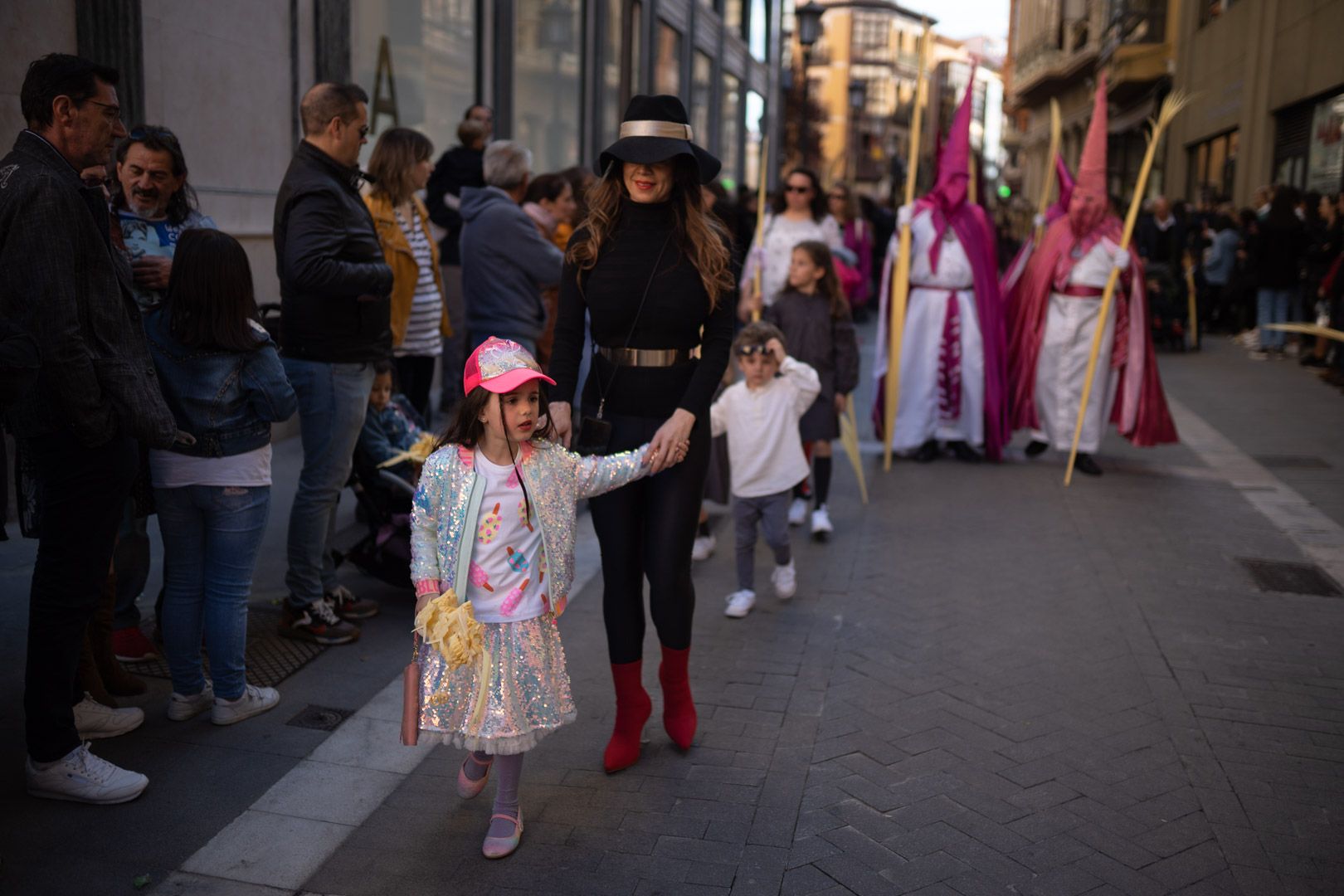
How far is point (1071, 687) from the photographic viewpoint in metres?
4.55

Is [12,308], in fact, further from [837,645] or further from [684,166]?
[837,645]

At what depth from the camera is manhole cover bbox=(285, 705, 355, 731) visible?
406 centimetres

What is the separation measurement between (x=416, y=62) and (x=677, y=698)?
8.54m

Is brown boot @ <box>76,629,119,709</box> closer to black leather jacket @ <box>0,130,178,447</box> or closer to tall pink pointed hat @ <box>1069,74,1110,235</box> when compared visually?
black leather jacket @ <box>0,130,178,447</box>

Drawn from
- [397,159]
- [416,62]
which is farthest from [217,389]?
[416,62]

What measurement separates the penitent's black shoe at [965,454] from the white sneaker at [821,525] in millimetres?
2644

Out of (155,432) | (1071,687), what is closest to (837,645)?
Answer: (1071,687)

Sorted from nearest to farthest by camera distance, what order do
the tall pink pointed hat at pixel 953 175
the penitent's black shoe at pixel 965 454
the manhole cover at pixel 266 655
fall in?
the manhole cover at pixel 266 655 < the tall pink pointed hat at pixel 953 175 < the penitent's black shoe at pixel 965 454

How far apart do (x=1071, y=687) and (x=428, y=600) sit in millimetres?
2577

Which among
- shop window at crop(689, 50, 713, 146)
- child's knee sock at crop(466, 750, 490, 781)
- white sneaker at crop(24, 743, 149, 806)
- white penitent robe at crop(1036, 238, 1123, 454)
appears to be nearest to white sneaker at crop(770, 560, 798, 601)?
child's knee sock at crop(466, 750, 490, 781)

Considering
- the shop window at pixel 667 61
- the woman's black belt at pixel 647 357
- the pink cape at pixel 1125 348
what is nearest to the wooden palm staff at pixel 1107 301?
the pink cape at pixel 1125 348

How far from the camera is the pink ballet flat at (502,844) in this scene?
3250 millimetres

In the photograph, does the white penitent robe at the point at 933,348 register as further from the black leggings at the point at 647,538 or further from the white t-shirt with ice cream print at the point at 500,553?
the white t-shirt with ice cream print at the point at 500,553

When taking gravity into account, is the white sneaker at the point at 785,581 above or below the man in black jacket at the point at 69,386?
below
